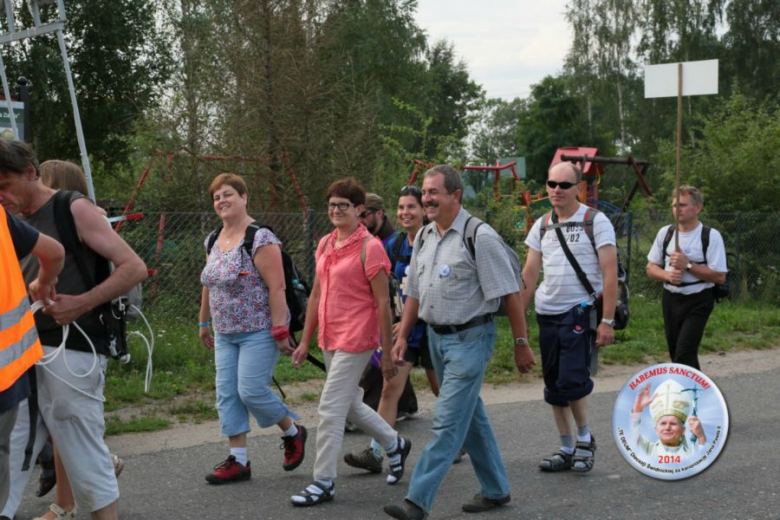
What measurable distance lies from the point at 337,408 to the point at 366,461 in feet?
2.37

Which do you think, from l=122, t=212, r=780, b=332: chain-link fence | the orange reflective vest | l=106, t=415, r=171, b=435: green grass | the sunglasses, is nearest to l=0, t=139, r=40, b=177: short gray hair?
the orange reflective vest

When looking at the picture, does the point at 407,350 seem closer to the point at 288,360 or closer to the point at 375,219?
the point at 375,219

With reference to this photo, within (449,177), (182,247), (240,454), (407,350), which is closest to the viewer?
(449,177)

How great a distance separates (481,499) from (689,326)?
278cm

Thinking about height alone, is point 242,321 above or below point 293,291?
below

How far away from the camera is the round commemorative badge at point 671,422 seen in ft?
17.9

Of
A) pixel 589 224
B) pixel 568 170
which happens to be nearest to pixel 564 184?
pixel 568 170

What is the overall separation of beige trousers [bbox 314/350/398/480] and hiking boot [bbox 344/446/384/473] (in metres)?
0.32

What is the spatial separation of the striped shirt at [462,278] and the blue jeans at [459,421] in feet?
0.39

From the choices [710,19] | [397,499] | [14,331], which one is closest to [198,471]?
[397,499]

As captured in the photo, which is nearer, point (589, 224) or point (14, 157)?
point (14, 157)

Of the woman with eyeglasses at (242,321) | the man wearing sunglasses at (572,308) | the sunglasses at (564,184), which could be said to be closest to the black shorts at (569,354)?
the man wearing sunglasses at (572,308)

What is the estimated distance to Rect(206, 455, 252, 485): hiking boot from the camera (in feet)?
19.0

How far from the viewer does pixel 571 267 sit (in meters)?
6.02
